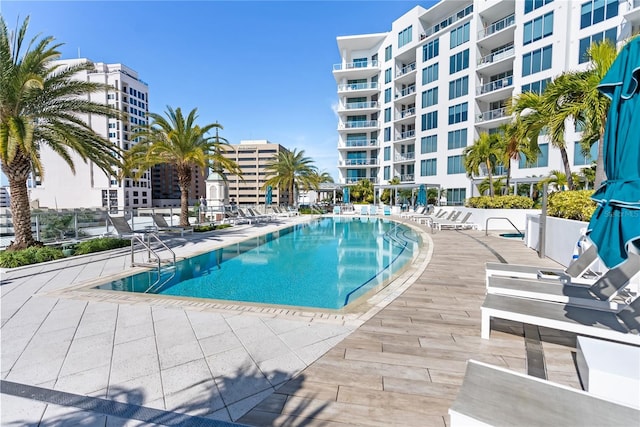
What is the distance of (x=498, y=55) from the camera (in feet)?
85.8

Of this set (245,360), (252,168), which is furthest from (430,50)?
(252,168)

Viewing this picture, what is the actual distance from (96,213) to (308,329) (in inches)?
428

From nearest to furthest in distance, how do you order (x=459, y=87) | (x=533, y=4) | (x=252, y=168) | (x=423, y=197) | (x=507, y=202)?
(x=507, y=202) < (x=533, y=4) < (x=423, y=197) < (x=459, y=87) < (x=252, y=168)

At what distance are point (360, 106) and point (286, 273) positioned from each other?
34.2 m

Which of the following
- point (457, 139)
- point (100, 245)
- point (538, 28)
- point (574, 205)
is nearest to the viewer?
point (574, 205)

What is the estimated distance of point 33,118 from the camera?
902cm

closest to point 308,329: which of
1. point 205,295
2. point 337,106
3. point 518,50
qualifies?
point 205,295

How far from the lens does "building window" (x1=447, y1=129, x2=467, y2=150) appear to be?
28.3 metres

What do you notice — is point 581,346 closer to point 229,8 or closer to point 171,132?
point 171,132

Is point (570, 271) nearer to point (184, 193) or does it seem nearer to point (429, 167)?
point (184, 193)

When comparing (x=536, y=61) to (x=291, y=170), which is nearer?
(x=536, y=61)

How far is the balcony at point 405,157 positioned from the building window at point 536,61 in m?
12.4

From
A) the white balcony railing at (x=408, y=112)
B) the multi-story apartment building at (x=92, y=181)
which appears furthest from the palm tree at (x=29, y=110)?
the multi-story apartment building at (x=92, y=181)

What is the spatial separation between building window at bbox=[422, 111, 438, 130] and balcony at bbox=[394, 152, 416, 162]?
333 centimetres
